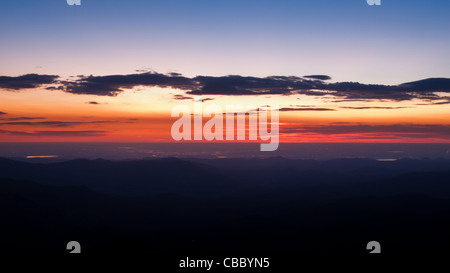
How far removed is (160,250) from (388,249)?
13042cm
